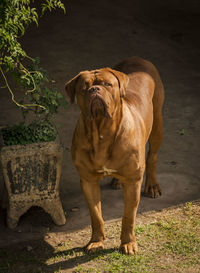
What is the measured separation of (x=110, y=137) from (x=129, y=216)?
0.78 meters

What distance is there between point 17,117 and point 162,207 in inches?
112

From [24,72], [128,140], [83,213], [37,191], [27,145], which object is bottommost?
[83,213]

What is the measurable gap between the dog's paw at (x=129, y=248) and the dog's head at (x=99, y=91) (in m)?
1.27

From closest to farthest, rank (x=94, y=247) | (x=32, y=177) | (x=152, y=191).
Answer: (x=94, y=247) < (x=32, y=177) < (x=152, y=191)

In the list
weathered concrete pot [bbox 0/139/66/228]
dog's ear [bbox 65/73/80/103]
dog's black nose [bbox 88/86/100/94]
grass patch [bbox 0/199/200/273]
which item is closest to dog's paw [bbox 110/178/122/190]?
grass patch [bbox 0/199/200/273]

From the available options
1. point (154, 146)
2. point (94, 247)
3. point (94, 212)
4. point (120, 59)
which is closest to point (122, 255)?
point (94, 247)

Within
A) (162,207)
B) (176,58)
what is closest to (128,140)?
(162,207)

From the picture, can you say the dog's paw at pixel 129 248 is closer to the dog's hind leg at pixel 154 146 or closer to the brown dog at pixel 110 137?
the brown dog at pixel 110 137

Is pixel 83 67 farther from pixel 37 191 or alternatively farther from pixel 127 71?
pixel 37 191

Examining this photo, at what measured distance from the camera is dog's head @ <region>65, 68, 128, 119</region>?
136 inches

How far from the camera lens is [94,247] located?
13.7ft

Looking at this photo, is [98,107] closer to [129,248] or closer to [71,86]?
[71,86]

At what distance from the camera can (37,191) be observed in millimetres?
4531

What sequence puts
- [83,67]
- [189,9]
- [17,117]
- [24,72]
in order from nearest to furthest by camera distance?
[24,72] < [17,117] < [83,67] < [189,9]
